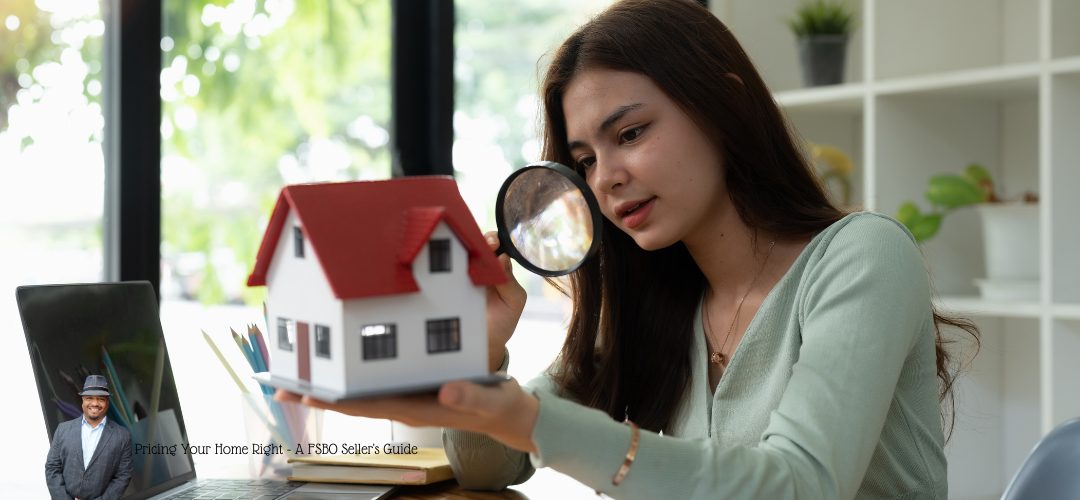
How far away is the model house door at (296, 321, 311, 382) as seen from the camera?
0.94m

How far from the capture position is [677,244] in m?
1.55

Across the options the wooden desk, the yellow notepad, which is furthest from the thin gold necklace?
the yellow notepad

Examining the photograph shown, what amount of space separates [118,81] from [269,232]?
112 centimetres

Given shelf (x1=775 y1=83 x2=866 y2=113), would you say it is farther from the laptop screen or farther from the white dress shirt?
the white dress shirt

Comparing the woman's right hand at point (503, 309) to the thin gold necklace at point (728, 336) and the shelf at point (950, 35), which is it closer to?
the thin gold necklace at point (728, 336)

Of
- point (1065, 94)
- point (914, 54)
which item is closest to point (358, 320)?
point (1065, 94)

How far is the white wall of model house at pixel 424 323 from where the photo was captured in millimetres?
892

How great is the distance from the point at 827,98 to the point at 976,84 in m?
0.35

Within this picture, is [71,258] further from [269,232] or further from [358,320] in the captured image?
[358,320]

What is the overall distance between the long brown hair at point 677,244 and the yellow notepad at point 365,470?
0.88 feet

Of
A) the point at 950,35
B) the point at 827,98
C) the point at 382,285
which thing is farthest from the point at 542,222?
the point at 950,35

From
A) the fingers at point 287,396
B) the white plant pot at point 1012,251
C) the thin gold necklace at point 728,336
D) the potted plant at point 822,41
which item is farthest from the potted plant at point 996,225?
the fingers at point 287,396

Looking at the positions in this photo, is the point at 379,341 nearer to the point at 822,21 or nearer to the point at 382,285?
the point at 382,285

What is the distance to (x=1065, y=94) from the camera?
6.21ft
